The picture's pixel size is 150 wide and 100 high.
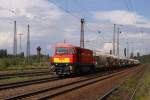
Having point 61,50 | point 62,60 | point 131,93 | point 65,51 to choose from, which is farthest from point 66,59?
point 131,93

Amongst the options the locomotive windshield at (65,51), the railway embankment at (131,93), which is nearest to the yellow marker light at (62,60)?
the locomotive windshield at (65,51)

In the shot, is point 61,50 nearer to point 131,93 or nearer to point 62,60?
point 62,60

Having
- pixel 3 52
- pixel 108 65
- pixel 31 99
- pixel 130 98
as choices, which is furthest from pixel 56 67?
pixel 3 52

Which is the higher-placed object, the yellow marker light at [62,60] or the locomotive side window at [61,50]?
the locomotive side window at [61,50]

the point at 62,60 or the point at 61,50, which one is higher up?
the point at 61,50

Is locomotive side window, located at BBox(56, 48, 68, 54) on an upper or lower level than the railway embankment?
upper

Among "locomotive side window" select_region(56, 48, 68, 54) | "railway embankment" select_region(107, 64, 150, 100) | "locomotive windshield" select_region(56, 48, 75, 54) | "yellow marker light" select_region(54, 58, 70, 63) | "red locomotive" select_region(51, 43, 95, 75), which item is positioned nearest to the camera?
"railway embankment" select_region(107, 64, 150, 100)

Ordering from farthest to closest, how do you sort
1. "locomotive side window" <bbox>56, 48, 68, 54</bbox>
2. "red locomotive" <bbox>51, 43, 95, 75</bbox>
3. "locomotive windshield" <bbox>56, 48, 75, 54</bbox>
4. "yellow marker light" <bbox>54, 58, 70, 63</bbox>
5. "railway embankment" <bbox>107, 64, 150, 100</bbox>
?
"locomotive side window" <bbox>56, 48, 68, 54</bbox>
"locomotive windshield" <bbox>56, 48, 75, 54</bbox>
"yellow marker light" <bbox>54, 58, 70, 63</bbox>
"red locomotive" <bbox>51, 43, 95, 75</bbox>
"railway embankment" <bbox>107, 64, 150, 100</bbox>

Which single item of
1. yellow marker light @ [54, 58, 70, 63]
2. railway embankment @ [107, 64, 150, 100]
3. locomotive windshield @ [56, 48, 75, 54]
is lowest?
railway embankment @ [107, 64, 150, 100]

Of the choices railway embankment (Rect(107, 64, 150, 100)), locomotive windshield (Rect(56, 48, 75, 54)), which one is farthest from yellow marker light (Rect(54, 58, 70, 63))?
railway embankment (Rect(107, 64, 150, 100))

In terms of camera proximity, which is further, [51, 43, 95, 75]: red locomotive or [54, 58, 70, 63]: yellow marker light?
[54, 58, 70, 63]: yellow marker light

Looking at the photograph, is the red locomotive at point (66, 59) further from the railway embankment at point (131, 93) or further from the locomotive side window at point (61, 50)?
the railway embankment at point (131, 93)

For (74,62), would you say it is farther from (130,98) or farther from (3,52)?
(3,52)

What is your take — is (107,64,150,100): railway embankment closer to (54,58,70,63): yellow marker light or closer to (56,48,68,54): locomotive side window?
(54,58,70,63): yellow marker light
